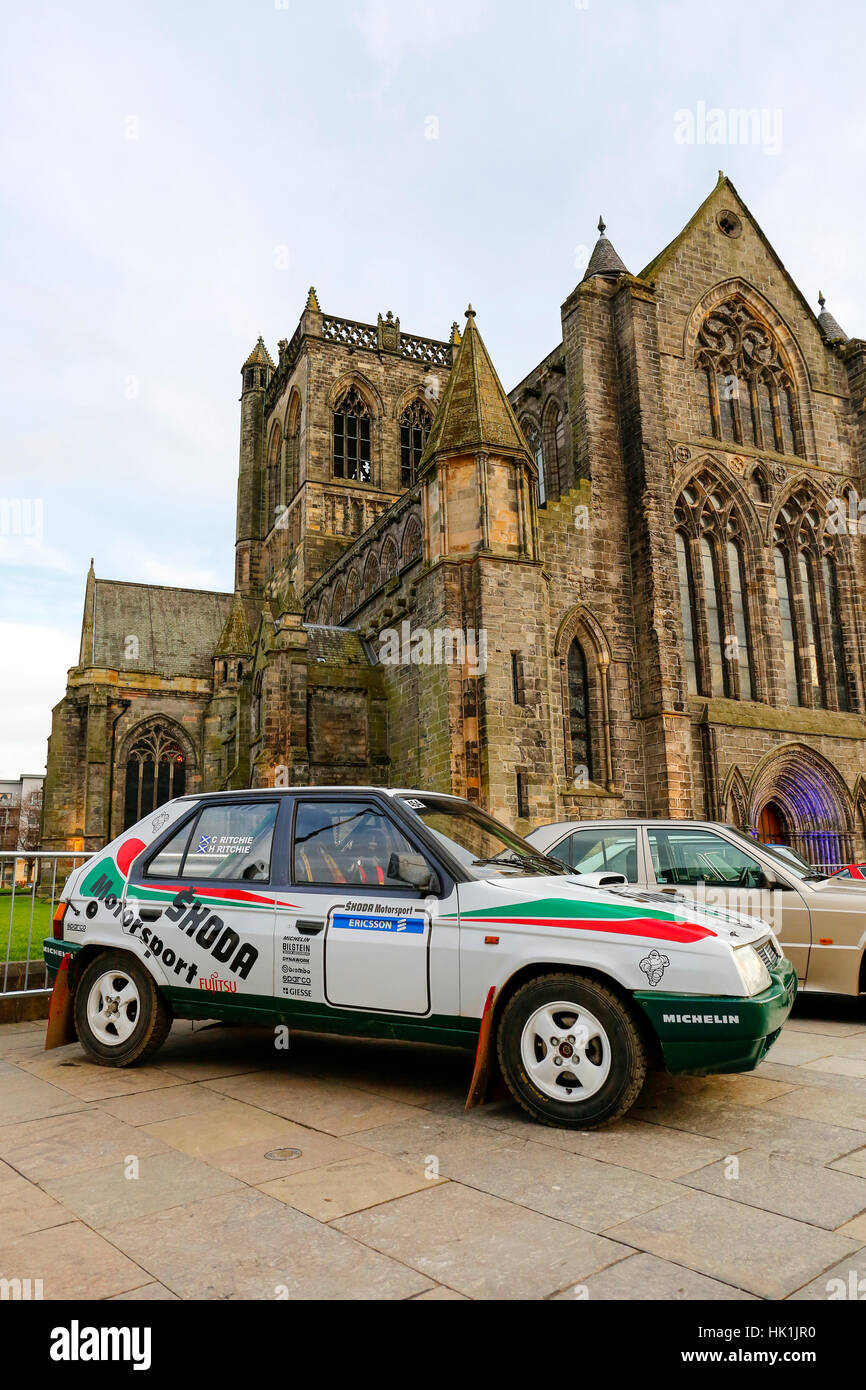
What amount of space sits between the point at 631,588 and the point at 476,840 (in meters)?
15.3

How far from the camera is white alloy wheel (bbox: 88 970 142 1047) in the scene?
17.9 feet

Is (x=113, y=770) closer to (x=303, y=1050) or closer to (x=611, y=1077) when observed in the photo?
(x=303, y=1050)

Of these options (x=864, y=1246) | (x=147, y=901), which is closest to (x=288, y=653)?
(x=147, y=901)

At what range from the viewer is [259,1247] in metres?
2.83

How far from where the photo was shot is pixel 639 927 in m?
4.21

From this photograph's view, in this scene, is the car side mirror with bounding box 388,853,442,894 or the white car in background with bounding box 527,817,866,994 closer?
the car side mirror with bounding box 388,853,442,894

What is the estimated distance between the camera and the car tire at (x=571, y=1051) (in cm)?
403

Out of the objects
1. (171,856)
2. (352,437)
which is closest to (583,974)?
(171,856)

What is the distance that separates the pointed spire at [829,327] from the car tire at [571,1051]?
24.3 meters

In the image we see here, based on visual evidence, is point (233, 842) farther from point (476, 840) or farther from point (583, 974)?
point (583, 974)

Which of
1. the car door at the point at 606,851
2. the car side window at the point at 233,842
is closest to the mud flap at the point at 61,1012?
the car side window at the point at 233,842

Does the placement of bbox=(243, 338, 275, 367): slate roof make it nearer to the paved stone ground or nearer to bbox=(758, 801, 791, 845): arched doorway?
bbox=(758, 801, 791, 845): arched doorway

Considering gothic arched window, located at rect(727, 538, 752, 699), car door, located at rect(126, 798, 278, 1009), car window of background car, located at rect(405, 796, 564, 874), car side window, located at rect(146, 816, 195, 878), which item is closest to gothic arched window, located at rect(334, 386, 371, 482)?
gothic arched window, located at rect(727, 538, 752, 699)
